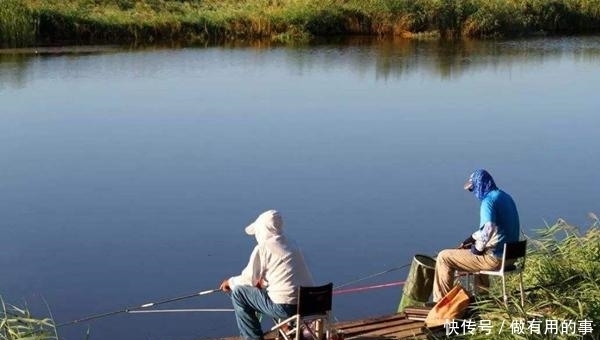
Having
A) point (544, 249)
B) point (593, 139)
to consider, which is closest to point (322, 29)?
point (593, 139)

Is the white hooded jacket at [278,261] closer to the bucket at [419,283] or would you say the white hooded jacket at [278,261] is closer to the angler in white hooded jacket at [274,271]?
the angler in white hooded jacket at [274,271]

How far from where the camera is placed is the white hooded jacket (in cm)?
457

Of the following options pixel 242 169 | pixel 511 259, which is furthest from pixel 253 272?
pixel 242 169

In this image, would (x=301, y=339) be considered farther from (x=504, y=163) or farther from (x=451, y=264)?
(x=504, y=163)

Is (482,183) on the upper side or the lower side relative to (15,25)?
upper

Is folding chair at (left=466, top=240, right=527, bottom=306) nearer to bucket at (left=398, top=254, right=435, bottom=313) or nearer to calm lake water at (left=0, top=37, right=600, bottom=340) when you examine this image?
bucket at (left=398, top=254, right=435, bottom=313)

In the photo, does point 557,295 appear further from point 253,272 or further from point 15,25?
point 15,25

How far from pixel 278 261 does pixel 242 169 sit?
6316 mm

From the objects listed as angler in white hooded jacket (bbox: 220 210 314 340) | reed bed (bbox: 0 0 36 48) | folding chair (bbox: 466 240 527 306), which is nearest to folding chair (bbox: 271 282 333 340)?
angler in white hooded jacket (bbox: 220 210 314 340)

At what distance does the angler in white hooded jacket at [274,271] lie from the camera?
15.0ft

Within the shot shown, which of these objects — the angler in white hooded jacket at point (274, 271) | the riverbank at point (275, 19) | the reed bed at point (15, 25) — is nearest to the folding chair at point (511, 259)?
the angler in white hooded jacket at point (274, 271)

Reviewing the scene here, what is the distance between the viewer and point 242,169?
10.9 metres

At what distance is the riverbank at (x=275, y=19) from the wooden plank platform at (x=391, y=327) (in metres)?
19.4

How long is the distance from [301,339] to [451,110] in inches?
414
